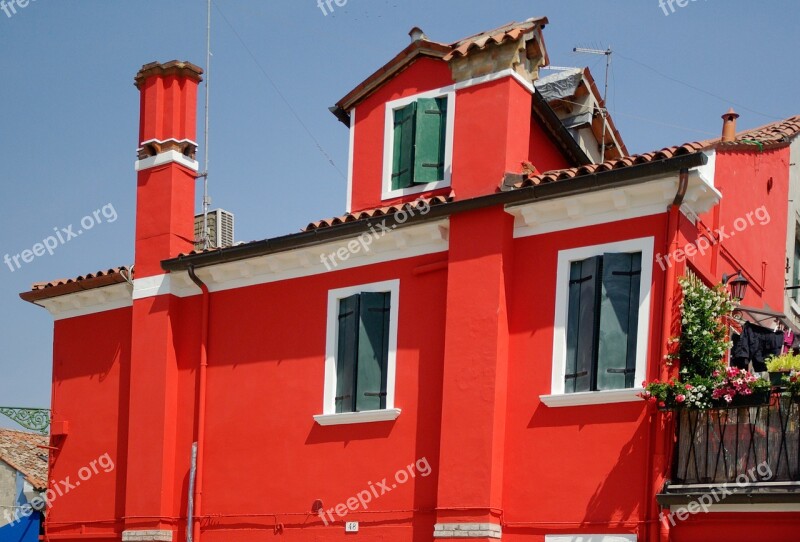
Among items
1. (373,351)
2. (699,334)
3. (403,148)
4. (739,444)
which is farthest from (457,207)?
(739,444)

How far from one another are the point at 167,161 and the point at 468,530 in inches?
296

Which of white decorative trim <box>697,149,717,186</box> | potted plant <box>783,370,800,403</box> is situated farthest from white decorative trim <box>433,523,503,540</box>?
white decorative trim <box>697,149,717,186</box>

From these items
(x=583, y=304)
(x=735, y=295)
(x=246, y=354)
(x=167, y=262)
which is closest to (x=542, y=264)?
(x=583, y=304)

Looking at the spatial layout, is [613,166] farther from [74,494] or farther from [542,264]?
[74,494]

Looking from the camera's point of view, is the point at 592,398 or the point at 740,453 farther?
the point at 592,398

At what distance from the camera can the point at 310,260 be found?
51.0 ft

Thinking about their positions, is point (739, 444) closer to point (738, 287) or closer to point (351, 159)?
point (738, 287)

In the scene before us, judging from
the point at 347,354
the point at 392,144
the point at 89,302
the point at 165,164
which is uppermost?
the point at 392,144

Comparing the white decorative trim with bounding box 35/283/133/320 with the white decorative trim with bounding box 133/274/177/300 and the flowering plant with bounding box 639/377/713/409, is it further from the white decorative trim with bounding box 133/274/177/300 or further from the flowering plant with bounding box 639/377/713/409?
the flowering plant with bounding box 639/377/713/409

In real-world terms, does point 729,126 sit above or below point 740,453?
above

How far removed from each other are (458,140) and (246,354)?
424cm

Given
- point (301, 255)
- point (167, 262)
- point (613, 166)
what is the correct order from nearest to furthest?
point (613, 166), point (301, 255), point (167, 262)

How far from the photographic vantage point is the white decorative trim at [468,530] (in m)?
12.8

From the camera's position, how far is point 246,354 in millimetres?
16047
